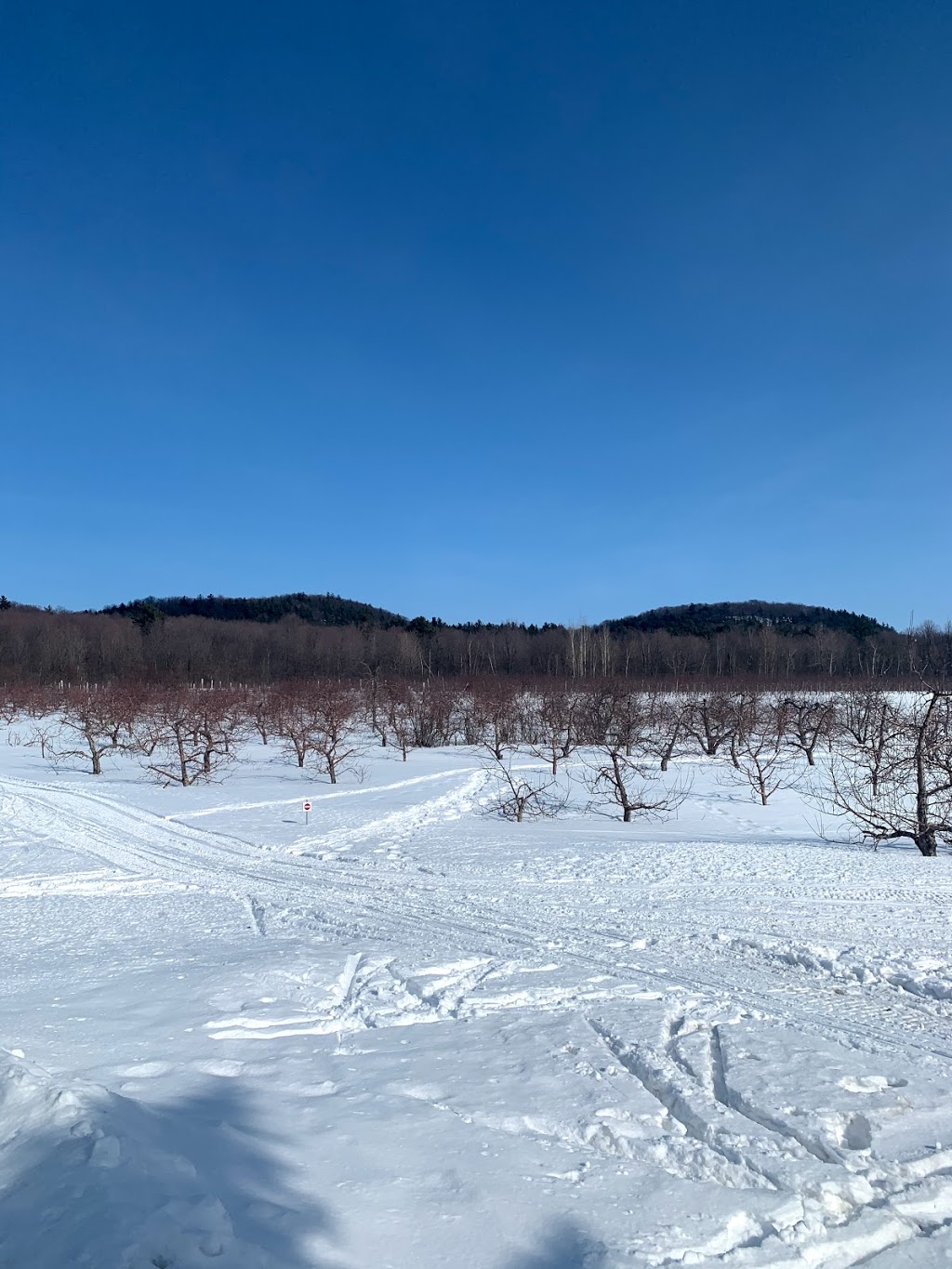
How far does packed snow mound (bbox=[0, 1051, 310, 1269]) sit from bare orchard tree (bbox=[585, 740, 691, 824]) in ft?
48.1

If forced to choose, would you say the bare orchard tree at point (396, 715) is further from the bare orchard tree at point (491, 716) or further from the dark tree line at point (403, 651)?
the dark tree line at point (403, 651)

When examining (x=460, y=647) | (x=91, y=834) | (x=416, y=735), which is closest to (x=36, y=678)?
(x=460, y=647)

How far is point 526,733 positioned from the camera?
3406cm

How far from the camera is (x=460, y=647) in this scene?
84.2 m

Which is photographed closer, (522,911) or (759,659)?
(522,911)

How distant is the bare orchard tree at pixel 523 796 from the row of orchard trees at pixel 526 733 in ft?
0.25

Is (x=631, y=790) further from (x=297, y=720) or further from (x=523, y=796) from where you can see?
(x=297, y=720)

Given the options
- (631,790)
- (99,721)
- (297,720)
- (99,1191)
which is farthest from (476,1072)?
(99,721)

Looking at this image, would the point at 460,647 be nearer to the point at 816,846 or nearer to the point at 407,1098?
the point at 816,846

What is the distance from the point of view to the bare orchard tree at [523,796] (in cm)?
1788

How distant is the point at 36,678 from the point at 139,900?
67.7 meters

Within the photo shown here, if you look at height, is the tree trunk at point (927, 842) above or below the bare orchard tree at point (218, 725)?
below

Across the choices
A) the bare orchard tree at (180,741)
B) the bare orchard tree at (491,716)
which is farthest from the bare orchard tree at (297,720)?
the bare orchard tree at (491,716)

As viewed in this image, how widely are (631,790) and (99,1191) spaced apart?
20.8m
